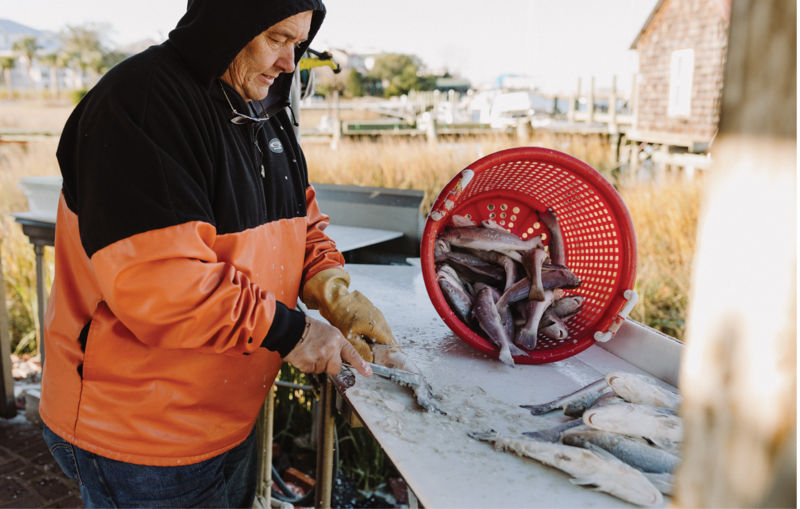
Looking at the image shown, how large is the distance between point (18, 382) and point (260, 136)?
3974mm

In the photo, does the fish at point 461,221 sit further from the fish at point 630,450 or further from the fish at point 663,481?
the fish at point 663,481

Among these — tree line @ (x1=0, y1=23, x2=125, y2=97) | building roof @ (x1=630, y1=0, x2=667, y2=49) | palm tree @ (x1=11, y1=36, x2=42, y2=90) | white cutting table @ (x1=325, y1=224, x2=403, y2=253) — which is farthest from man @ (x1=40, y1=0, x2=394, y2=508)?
palm tree @ (x1=11, y1=36, x2=42, y2=90)

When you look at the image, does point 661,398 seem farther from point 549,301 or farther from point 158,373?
point 158,373

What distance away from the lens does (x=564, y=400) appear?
1.71 meters

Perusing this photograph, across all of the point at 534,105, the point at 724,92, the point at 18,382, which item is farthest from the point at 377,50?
the point at 724,92

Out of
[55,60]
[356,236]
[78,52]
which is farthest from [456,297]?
[55,60]

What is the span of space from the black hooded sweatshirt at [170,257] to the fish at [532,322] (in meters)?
0.90

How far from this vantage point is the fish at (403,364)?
1665 millimetres

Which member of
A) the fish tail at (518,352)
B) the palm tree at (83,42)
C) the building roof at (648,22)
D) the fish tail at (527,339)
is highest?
the palm tree at (83,42)

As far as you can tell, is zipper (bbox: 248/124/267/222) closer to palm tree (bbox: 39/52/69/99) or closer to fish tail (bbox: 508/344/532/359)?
fish tail (bbox: 508/344/532/359)

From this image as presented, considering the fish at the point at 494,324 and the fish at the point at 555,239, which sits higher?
the fish at the point at 555,239

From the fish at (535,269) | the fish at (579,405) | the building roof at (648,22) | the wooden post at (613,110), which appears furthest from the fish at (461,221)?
the wooden post at (613,110)

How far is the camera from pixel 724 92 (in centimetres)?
45

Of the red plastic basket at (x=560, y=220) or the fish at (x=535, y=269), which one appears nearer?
the red plastic basket at (x=560, y=220)
